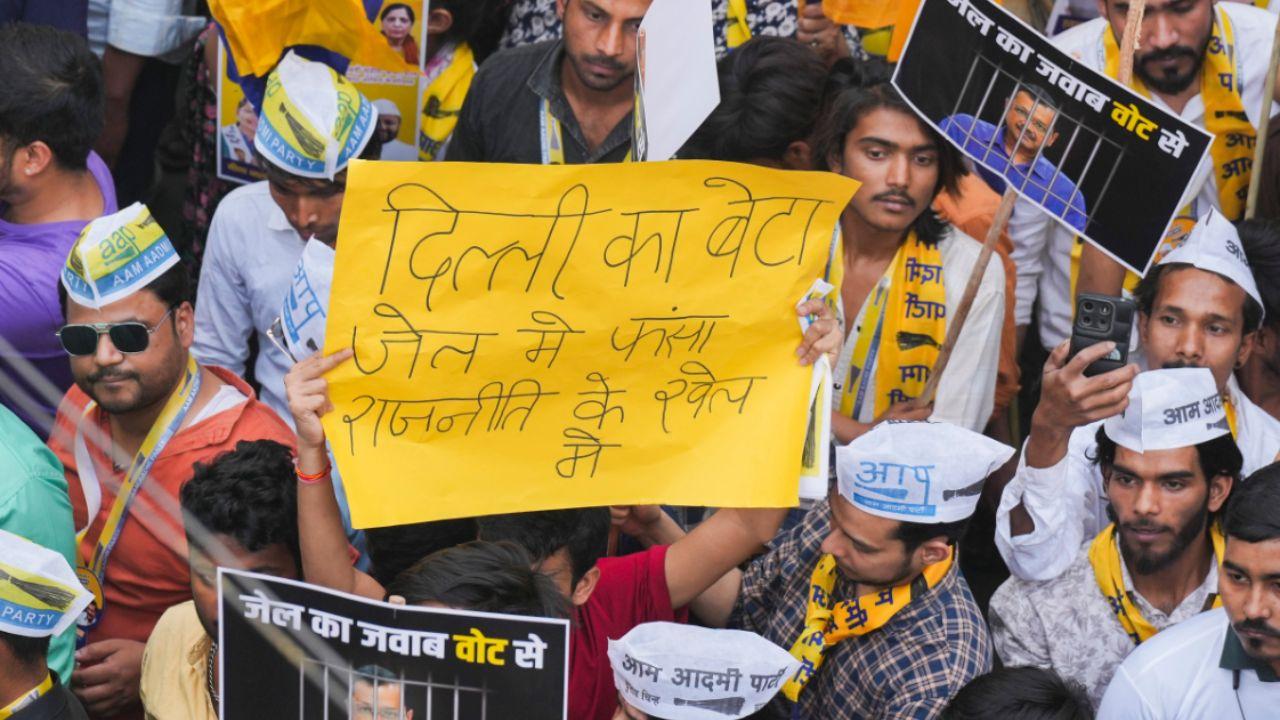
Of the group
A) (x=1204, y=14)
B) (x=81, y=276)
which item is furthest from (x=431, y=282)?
(x=1204, y=14)

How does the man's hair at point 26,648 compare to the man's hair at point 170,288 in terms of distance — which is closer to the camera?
the man's hair at point 26,648

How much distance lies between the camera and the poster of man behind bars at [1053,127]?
378cm

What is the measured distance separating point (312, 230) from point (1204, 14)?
263 centimetres

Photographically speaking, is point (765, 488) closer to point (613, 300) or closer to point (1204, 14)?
point (613, 300)

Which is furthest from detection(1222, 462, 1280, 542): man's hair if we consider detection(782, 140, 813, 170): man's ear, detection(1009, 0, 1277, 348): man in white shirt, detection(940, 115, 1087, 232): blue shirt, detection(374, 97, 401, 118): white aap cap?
detection(374, 97, 401, 118): white aap cap

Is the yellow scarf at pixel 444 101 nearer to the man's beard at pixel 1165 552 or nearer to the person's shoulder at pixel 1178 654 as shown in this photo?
the man's beard at pixel 1165 552

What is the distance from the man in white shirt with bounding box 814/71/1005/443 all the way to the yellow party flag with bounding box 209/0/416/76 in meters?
1.42

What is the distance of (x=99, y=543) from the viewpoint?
391 centimetres

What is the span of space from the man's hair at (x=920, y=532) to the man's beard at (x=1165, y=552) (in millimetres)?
473

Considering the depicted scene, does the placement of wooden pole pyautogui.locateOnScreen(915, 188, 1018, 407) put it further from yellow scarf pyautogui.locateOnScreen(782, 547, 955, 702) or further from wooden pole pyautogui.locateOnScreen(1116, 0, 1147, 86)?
yellow scarf pyautogui.locateOnScreen(782, 547, 955, 702)

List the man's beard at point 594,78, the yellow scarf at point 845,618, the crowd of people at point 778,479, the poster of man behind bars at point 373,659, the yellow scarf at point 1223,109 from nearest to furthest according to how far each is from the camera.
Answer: the poster of man behind bars at point 373,659 < the crowd of people at point 778,479 < the yellow scarf at point 845,618 < the man's beard at point 594,78 < the yellow scarf at point 1223,109

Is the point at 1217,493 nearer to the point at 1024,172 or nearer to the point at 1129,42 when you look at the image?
the point at 1024,172

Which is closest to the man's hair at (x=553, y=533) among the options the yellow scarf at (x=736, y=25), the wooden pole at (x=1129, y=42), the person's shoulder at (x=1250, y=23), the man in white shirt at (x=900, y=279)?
the man in white shirt at (x=900, y=279)

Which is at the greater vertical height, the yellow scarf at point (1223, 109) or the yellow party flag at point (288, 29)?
the yellow scarf at point (1223, 109)
